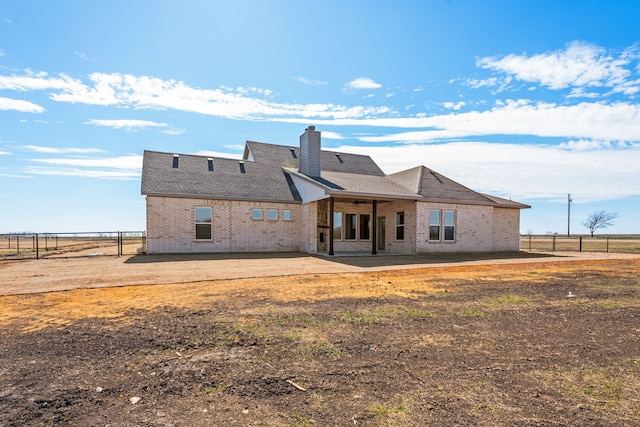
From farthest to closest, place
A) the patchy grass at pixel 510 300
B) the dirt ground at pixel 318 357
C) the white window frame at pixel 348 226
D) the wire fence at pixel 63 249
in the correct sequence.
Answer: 1. the white window frame at pixel 348 226
2. the wire fence at pixel 63 249
3. the patchy grass at pixel 510 300
4. the dirt ground at pixel 318 357

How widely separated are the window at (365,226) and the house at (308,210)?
6 centimetres

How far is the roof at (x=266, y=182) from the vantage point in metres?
17.2

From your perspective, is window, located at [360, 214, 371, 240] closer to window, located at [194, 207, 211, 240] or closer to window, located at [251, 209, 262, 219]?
window, located at [251, 209, 262, 219]

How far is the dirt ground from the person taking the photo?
9.11 feet

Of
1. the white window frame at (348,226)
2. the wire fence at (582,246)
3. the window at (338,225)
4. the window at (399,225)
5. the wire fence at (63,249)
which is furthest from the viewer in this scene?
the wire fence at (582,246)

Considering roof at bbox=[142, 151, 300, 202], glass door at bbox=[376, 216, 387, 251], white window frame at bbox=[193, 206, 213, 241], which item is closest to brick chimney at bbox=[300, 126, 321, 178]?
roof at bbox=[142, 151, 300, 202]

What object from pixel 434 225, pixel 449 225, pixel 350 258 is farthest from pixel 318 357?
pixel 449 225

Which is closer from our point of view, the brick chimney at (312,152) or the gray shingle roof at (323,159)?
the brick chimney at (312,152)

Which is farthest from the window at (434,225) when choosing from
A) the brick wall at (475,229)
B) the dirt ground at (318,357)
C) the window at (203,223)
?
the window at (203,223)

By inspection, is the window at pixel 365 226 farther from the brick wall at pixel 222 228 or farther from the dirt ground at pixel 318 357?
the dirt ground at pixel 318 357

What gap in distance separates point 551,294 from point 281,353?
21.4 ft

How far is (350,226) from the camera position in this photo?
66.4ft

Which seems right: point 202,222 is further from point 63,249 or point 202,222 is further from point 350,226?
point 63,249

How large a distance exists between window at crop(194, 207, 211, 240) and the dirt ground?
32.4 feet
